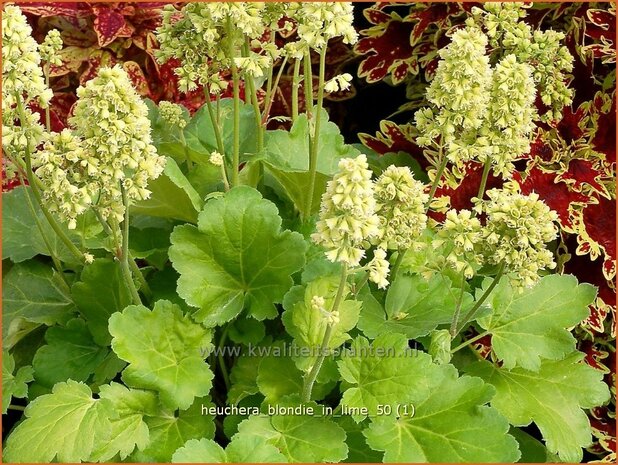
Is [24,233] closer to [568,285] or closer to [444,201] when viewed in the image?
[444,201]

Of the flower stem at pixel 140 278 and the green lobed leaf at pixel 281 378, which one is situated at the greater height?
the flower stem at pixel 140 278

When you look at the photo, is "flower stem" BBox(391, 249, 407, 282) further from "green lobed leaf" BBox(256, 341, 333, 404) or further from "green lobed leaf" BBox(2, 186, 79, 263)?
"green lobed leaf" BBox(2, 186, 79, 263)

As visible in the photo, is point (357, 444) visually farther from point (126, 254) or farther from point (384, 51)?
point (384, 51)

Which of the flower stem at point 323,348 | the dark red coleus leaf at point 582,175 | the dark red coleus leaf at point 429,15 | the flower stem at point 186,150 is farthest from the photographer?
the dark red coleus leaf at point 429,15

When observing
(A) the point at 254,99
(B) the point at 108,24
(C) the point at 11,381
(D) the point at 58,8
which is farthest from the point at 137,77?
(C) the point at 11,381

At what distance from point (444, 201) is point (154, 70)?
119 cm

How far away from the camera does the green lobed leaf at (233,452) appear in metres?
1.39

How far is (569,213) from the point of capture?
78.6 inches

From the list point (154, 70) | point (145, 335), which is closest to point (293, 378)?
point (145, 335)

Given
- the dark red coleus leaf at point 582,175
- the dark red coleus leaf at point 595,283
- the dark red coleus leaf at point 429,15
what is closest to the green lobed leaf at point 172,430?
the dark red coleus leaf at point 595,283

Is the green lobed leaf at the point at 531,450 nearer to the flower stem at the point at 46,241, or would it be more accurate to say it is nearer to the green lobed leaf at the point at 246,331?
the green lobed leaf at the point at 246,331

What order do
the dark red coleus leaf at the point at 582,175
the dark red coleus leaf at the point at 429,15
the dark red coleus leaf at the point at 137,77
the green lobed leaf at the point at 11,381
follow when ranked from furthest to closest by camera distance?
1. the dark red coleus leaf at the point at 137,77
2. the dark red coleus leaf at the point at 429,15
3. the dark red coleus leaf at the point at 582,175
4. the green lobed leaf at the point at 11,381

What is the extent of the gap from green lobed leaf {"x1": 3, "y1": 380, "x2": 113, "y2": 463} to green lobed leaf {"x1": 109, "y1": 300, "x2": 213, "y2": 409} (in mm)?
108

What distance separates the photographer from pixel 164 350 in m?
1.60
